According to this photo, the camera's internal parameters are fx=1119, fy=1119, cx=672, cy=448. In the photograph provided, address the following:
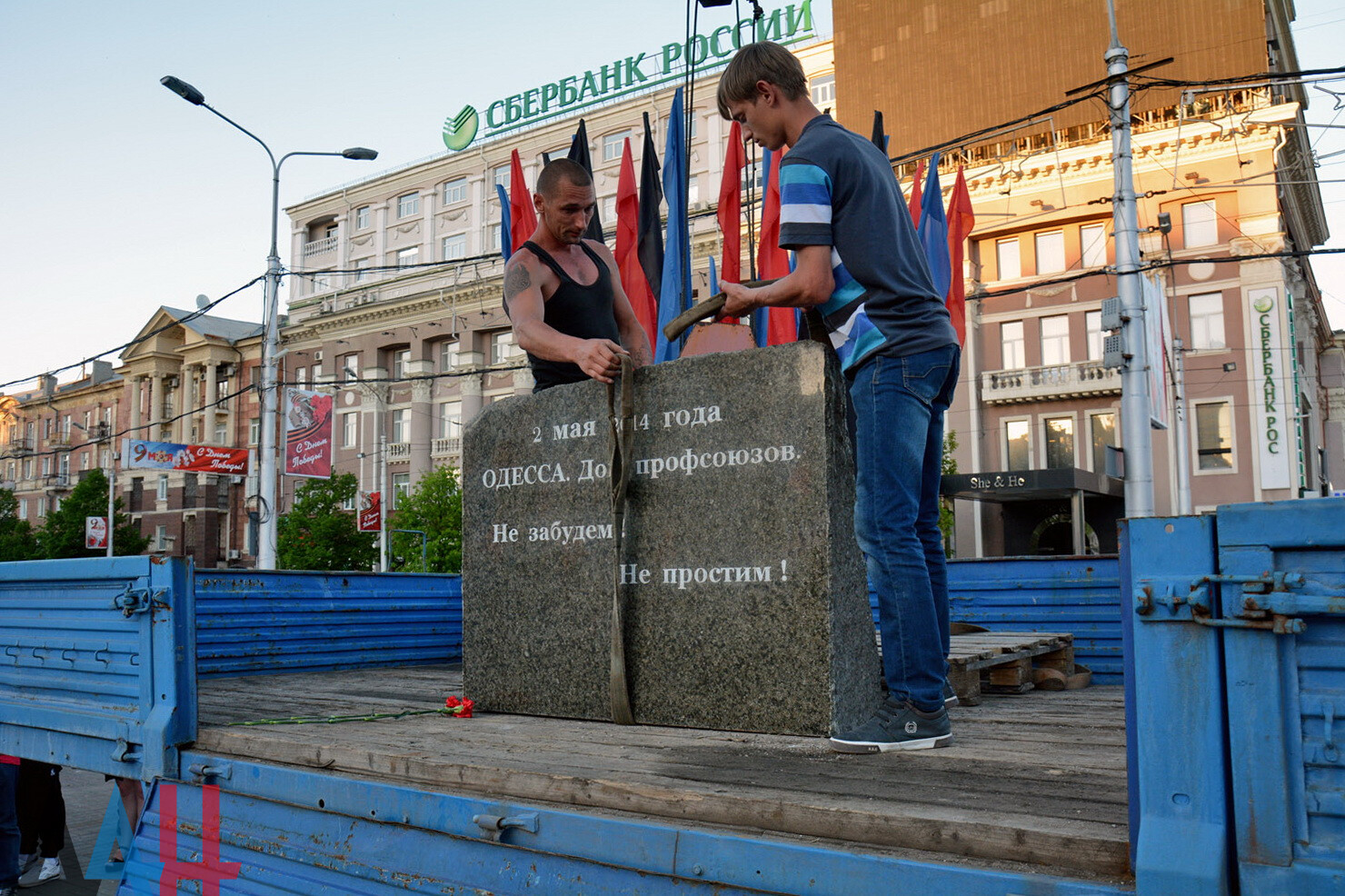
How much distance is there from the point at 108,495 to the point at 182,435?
15.1 feet

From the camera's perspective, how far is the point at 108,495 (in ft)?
176

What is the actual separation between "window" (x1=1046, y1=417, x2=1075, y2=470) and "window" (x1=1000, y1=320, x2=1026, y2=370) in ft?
6.62

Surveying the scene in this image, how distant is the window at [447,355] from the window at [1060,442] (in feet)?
75.2

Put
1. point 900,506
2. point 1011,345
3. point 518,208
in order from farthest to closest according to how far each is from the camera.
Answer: point 1011,345 < point 518,208 < point 900,506

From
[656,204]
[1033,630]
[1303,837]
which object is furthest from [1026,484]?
[1303,837]

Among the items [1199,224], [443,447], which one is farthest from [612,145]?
[1199,224]

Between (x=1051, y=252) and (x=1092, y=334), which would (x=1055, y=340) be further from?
(x=1051, y=252)

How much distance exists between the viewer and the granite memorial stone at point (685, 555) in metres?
3.33

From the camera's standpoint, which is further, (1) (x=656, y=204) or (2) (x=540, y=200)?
(1) (x=656, y=204)

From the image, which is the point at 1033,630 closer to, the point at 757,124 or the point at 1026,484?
the point at 757,124

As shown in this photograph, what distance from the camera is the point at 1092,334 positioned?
109ft

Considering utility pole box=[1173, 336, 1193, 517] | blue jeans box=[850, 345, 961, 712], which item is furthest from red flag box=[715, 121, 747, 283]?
blue jeans box=[850, 345, 961, 712]

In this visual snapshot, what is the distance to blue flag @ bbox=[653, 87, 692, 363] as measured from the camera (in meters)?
14.4

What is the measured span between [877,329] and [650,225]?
13.5 metres
